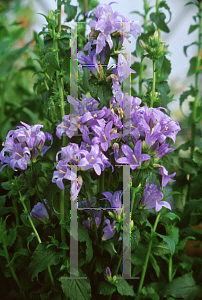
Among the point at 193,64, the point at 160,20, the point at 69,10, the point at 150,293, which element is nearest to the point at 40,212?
the point at 150,293

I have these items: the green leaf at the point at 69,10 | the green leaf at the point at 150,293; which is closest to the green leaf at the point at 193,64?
the green leaf at the point at 69,10

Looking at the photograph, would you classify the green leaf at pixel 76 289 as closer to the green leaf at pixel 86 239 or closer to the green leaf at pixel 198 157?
the green leaf at pixel 86 239

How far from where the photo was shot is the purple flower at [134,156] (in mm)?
518

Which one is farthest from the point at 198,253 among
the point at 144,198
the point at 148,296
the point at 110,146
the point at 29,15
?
the point at 29,15

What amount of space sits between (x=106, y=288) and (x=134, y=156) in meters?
0.31

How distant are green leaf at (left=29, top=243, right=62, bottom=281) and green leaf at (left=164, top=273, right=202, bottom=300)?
0.98 ft

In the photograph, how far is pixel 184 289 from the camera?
717mm

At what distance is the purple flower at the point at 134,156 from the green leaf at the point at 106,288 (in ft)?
0.95

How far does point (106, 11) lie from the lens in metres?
0.55

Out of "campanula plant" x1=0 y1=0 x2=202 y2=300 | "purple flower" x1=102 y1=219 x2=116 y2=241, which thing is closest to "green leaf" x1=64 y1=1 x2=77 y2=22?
"campanula plant" x1=0 y1=0 x2=202 y2=300

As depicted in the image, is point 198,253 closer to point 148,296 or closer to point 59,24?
point 148,296

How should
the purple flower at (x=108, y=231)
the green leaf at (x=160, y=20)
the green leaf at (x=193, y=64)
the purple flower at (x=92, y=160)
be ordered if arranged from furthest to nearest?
1. the green leaf at (x=193, y=64)
2. the green leaf at (x=160, y=20)
3. the purple flower at (x=108, y=231)
4. the purple flower at (x=92, y=160)

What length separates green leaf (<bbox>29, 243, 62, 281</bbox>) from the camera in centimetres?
58

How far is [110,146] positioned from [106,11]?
0.84 feet
